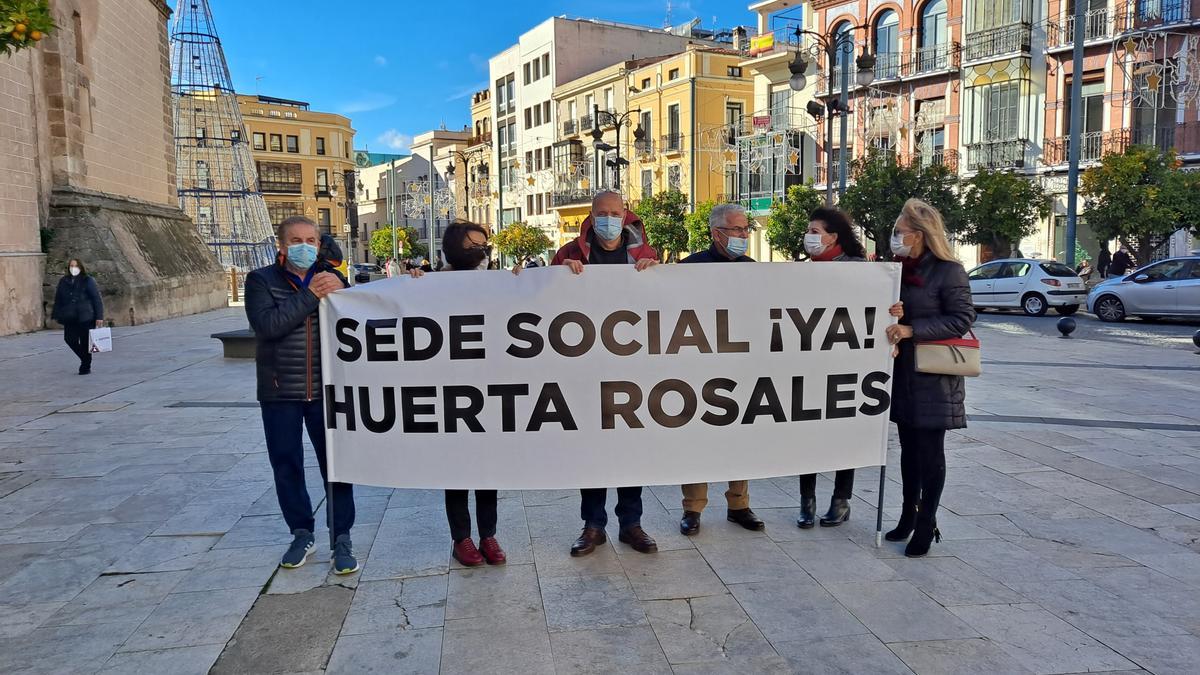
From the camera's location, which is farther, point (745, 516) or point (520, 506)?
point (520, 506)

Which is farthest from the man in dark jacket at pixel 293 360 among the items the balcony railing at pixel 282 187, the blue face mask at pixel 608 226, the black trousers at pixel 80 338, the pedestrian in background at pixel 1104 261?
the balcony railing at pixel 282 187

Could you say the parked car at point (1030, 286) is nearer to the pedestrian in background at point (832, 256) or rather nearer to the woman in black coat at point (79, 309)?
the pedestrian in background at point (832, 256)

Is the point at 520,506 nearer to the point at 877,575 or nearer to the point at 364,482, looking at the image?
the point at 364,482

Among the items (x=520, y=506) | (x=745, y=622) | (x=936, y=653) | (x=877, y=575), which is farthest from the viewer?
(x=520, y=506)

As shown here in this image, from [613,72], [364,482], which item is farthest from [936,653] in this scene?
[613,72]

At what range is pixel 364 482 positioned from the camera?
4.08 metres

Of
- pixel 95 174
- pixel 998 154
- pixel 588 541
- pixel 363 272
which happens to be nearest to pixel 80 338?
pixel 588 541

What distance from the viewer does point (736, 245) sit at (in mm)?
4520

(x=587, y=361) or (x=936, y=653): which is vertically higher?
(x=587, y=361)

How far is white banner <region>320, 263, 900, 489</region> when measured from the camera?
4031mm

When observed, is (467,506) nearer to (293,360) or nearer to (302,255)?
(293,360)

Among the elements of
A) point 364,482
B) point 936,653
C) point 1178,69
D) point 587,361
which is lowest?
point 936,653

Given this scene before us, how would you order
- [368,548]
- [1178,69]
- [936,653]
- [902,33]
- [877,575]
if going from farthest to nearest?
1. [902,33]
2. [1178,69]
3. [368,548]
4. [877,575]
5. [936,653]

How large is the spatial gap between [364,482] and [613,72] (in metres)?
49.2
